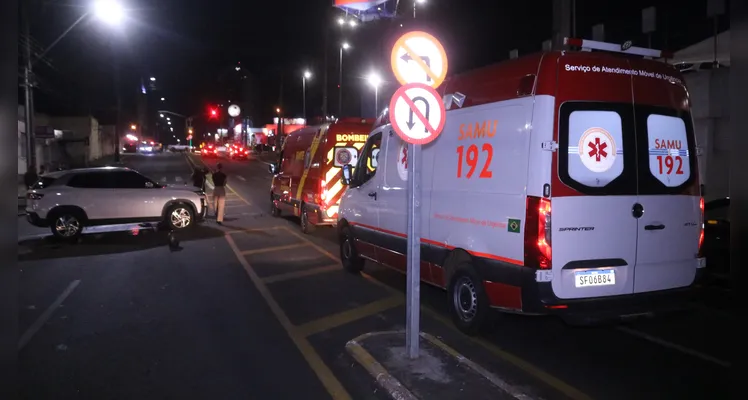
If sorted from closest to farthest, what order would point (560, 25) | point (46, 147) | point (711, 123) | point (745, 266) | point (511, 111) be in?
point (745, 266)
point (511, 111)
point (560, 25)
point (711, 123)
point (46, 147)

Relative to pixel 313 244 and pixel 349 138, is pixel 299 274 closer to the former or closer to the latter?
pixel 313 244

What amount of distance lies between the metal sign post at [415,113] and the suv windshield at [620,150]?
1.18 m

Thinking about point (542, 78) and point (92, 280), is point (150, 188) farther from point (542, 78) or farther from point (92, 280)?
point (542, 78)

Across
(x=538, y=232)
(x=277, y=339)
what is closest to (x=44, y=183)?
(x=277, y=339)

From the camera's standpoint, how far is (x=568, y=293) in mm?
5195

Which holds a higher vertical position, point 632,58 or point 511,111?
point 632,58

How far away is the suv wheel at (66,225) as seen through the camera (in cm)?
1302

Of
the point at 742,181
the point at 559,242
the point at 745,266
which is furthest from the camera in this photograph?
the point at 559,242

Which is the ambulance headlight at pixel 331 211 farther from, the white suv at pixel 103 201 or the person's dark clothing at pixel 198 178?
the person's dark clothing at pixel 198 178

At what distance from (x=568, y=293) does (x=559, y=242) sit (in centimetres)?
47

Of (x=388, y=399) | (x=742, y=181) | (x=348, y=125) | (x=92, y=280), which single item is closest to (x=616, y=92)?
(x=742, y=181)

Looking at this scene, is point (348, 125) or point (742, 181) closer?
point (742, 181)

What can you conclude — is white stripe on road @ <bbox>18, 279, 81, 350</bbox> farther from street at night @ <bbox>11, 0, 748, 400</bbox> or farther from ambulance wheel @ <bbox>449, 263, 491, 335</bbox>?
ambulance wheel @ <bbox>449, 263, 491, 335</bbox>

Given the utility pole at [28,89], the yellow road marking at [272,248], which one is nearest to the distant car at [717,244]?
the yellow road marking at [272,248]
